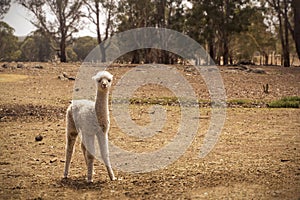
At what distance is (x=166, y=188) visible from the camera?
573 centimetres

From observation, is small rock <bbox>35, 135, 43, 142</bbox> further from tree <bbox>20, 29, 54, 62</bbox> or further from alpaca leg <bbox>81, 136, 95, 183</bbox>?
tree <bbox>20, 29, 54, 62</bbox>

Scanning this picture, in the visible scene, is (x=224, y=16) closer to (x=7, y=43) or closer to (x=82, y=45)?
(x=7, y=43)

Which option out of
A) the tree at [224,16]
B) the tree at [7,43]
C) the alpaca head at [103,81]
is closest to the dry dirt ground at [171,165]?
the alpaca head at [103,81]

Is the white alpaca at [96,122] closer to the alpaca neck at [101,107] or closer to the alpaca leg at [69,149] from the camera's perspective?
the alpaca neck at [101,107]

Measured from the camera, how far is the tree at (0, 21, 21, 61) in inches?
2502

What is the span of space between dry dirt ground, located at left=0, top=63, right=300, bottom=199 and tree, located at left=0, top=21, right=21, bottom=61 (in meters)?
52.5

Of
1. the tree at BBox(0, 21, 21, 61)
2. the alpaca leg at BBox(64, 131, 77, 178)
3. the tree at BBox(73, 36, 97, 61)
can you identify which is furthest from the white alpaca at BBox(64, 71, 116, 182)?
the tree at BBox(73, 36, 97, 61)

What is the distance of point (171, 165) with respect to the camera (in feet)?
22.9

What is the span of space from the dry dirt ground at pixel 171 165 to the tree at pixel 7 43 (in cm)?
5252

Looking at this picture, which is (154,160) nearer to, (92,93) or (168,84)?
(92,93)

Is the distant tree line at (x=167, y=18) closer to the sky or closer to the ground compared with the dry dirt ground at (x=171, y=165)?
closer to the sky

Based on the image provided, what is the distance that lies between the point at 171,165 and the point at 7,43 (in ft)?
208

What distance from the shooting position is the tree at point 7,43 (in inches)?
2502

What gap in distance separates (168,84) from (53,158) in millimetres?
12919
